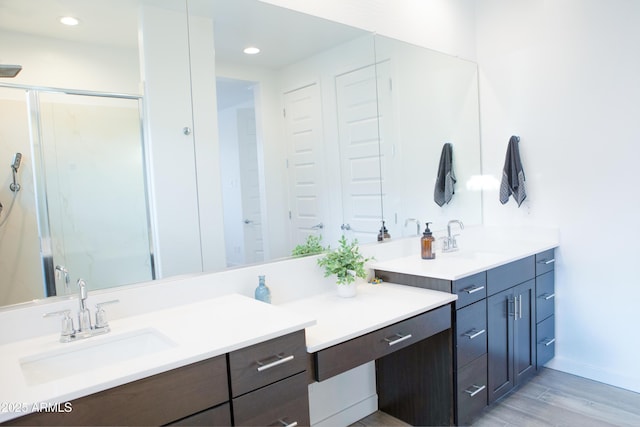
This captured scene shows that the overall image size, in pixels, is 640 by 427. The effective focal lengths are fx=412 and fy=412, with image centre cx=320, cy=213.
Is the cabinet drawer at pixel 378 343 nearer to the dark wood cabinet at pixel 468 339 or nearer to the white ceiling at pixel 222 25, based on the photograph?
the dark wood cabinet at pixel 468 339

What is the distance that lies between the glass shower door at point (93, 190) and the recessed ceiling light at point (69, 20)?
10.3 inches

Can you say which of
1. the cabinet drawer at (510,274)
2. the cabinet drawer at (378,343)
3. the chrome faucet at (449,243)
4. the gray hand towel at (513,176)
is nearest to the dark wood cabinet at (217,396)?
the cabinet drawer at (378,343)

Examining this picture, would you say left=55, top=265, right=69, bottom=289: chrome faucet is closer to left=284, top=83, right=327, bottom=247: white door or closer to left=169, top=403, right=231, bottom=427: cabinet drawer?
left=169, top=403, right=231, bottom=427: cabinet drawer

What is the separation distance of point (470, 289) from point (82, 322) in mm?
1757

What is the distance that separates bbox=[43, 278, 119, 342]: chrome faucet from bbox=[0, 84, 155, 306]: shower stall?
0.14 meters

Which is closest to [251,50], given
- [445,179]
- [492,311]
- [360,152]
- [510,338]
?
[360,152]

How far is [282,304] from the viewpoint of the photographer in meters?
2.00

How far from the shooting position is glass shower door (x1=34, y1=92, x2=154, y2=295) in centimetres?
148

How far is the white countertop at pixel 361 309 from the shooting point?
5.11ft

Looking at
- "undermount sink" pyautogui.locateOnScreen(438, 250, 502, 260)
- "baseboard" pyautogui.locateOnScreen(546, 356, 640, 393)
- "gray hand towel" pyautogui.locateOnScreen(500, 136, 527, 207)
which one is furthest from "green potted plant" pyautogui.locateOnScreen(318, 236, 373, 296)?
"baseboard" pyautogui.locateOnScreen(546, 356, 640, 393)

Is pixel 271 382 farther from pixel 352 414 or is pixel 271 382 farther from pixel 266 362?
pixel 352 414

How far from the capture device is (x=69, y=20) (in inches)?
59.2

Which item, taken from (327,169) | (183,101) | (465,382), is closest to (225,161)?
(183,101)

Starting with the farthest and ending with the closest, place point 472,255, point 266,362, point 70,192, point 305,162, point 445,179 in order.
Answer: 1. point 445,179
2. point 472,255
3. point 305,162
4. point 70,192
5. point 266,362
